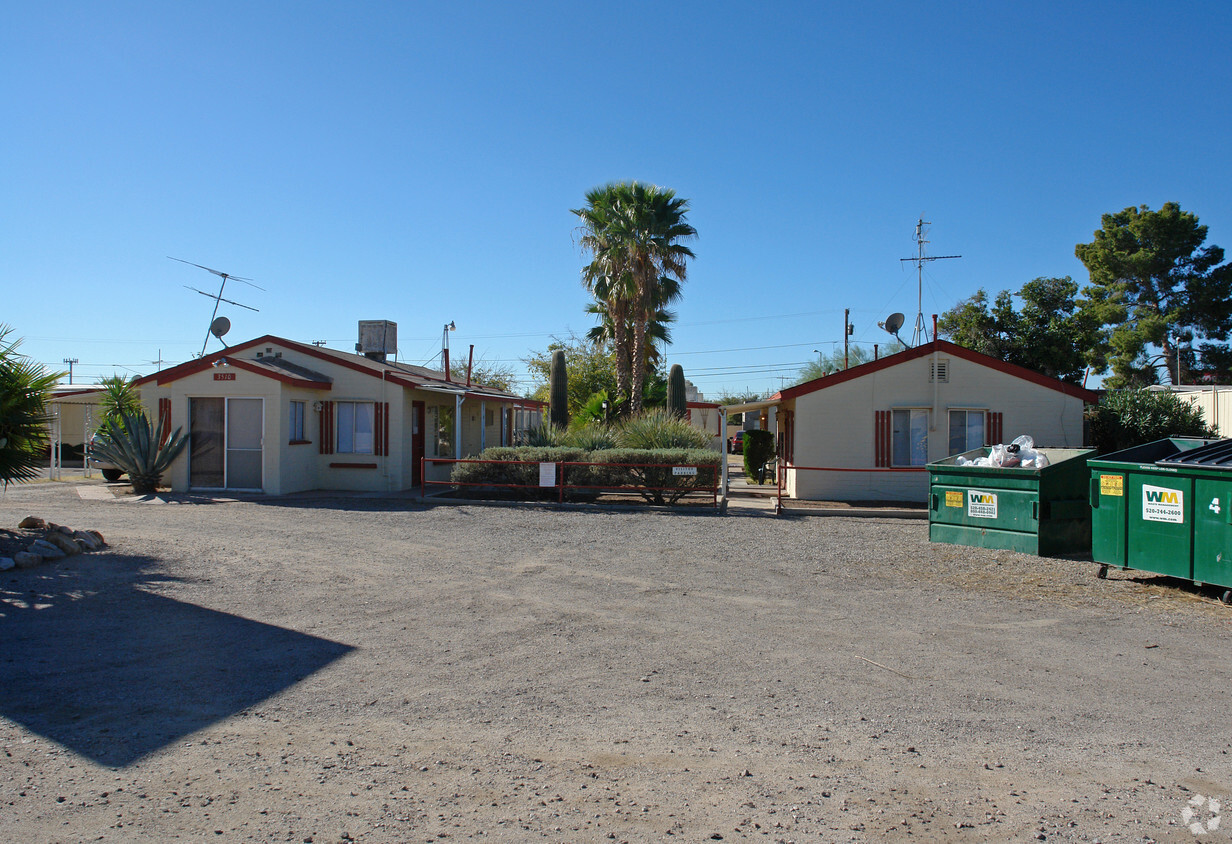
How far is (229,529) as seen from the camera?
41.1ft

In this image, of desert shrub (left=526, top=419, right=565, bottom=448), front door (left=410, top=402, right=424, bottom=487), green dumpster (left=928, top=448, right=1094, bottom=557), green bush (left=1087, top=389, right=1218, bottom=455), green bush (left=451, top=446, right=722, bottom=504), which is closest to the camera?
green dumpster (left=928, top=448, right=1094, bottom=557)

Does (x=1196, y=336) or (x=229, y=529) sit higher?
(x=1196, y=336)

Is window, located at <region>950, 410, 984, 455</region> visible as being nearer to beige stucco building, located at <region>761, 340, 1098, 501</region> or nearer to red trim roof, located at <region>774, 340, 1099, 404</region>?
beige stucco building, located at <region>761, 340, 1098, 501</region>

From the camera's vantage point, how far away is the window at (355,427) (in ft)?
62.4

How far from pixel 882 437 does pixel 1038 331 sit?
12.9 m

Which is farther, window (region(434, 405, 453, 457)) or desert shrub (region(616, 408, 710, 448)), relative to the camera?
window (region(434, 405, 453, 457))

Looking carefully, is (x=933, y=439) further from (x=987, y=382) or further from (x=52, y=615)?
(x=52, y=615)

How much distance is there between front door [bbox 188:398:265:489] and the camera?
57.8ft

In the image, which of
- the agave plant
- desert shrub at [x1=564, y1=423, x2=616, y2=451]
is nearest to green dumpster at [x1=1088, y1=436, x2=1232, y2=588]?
desert shrub at [x1=564, y1=423, x2=616, y2=451]

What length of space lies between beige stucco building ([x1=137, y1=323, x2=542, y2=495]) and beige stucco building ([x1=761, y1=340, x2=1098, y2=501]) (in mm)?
8682

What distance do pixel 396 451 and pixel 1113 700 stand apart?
52.7ft

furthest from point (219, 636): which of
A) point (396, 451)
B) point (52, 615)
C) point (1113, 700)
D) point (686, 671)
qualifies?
point (396, 451)

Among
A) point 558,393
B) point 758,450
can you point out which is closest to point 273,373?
point 558,393

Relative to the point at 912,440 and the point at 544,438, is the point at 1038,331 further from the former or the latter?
the point at 544,438
